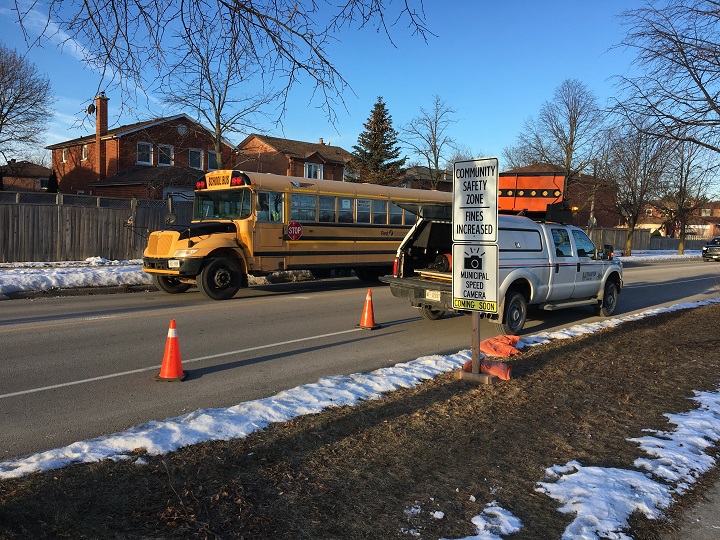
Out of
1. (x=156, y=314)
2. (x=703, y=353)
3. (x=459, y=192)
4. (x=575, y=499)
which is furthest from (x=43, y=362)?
(x=703, y=353)

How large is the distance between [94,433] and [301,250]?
10281 millimetres

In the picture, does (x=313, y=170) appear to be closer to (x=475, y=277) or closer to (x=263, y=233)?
(x=263, y=233)

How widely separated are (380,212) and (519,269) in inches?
314

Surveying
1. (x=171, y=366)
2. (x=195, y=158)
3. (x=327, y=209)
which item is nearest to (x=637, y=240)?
(x=195, y=158)

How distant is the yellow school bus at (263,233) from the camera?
13.1m

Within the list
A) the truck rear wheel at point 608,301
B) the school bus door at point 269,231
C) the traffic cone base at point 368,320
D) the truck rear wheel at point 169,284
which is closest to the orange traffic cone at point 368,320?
the traffic cone base at point 368,320

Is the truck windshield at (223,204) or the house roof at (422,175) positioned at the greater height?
the house roof at (422,175)

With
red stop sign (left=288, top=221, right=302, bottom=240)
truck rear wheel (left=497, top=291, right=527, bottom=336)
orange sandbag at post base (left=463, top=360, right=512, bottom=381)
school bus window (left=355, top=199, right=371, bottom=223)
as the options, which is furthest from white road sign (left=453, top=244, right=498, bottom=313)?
school bus window (left=355, top=199, right=371, bottom=223)

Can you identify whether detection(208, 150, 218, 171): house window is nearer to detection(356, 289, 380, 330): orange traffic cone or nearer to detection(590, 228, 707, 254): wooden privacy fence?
detection(590, 228, 707, 254): wooden privacy fence

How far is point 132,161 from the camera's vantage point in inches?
1430

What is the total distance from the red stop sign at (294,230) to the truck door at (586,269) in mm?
6792

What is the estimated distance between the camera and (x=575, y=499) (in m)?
3.63

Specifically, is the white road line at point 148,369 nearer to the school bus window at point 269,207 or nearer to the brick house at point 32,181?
the school bus window at point 269,207

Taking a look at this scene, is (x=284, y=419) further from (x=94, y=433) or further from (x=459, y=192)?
(x=459, y=192)
